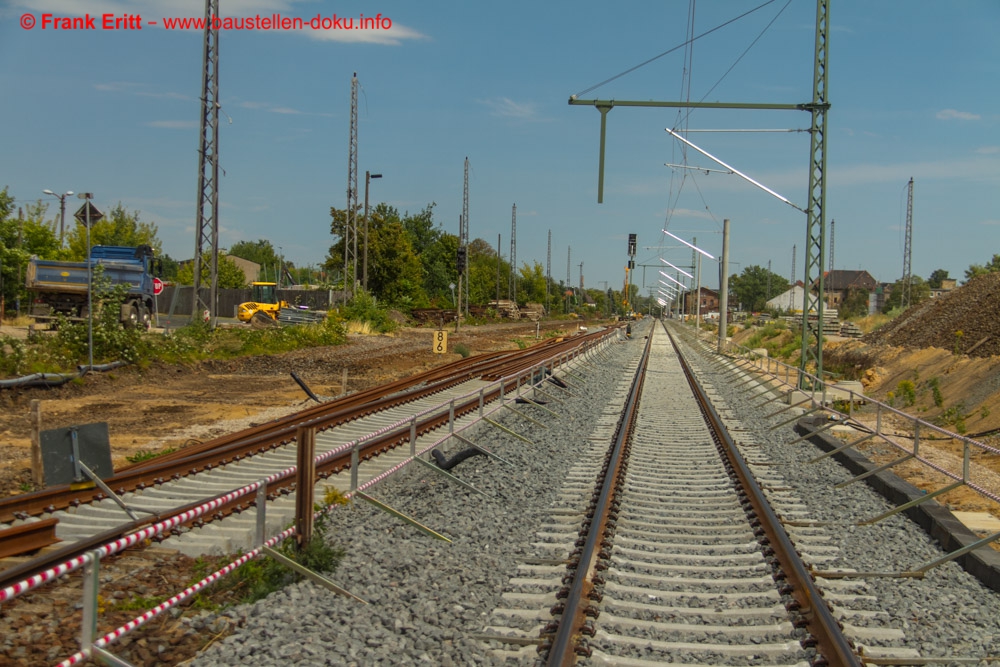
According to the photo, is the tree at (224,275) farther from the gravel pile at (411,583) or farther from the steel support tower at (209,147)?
the gravel pile at (411,583)

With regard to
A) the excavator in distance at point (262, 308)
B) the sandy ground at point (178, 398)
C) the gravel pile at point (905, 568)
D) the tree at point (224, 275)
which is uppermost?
the tree at point (224, 275)

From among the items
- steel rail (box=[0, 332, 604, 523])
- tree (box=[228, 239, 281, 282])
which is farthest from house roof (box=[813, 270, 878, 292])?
steel rail (box=[0, 332, 604, 523])

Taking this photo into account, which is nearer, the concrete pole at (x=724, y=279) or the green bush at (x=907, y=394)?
the green bush at (x=907, y=394)

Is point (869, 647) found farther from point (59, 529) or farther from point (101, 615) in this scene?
point (59, 529)

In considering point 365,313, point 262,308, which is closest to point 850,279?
point 262,308

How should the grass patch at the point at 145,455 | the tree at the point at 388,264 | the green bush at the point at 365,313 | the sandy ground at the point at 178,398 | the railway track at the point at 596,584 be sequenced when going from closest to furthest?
1. the railway track at the point at 596,584
2. the grass patch at the point at 145,455
3. the sandy ground at the point at 178,398
4. the green bush at the point at 365,313
5. the tree at the point at 388,264

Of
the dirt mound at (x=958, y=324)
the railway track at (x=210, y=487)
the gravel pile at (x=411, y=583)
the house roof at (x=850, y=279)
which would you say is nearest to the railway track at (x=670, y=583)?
the gravel pile at (x=411, y=583)

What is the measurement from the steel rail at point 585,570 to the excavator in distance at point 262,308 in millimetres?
30066

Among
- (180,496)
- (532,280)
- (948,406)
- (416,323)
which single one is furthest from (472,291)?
(180,496)

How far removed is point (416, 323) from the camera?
60.3 m

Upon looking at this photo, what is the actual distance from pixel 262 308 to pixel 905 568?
45.4m

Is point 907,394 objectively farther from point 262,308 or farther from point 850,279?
point 850,279

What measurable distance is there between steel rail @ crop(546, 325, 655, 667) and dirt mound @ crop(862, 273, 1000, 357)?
14.3 m

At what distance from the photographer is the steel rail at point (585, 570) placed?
4.92 meters
